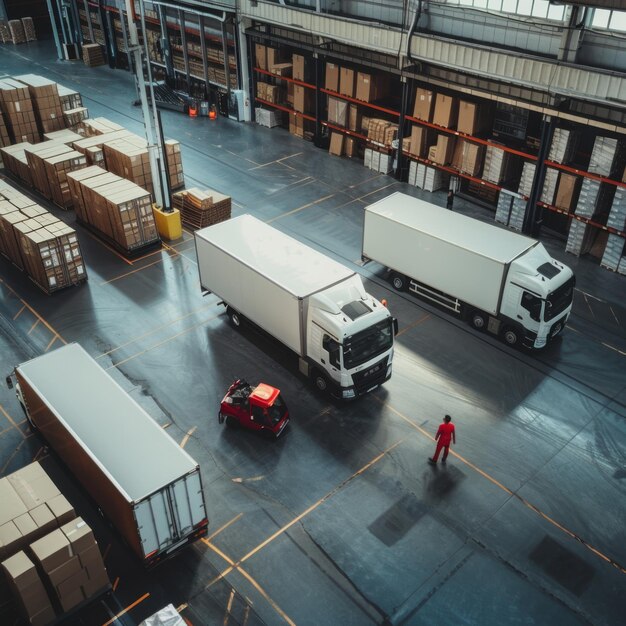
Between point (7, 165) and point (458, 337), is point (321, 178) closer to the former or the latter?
point (458, 337)

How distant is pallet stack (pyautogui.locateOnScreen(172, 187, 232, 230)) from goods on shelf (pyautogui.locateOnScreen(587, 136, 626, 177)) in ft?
42.8

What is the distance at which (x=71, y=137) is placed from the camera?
2755cm

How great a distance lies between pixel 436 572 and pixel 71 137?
23.8 m

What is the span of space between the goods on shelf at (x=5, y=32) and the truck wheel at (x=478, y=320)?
4619 centimetres

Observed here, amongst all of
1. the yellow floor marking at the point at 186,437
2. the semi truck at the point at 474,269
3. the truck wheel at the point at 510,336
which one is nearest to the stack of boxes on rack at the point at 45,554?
the yellow floor marking at the point at 186,437

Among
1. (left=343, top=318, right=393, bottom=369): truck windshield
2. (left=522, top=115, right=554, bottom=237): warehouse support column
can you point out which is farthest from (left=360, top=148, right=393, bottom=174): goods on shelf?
(left=343, top=318, right=393, bottom=369): truck windshield

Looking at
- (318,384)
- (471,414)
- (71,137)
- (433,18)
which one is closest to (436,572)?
(471,414)

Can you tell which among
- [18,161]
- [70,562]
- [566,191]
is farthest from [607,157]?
[18,161]

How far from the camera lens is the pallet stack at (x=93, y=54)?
143 feet

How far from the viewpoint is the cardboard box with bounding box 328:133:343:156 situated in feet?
98.7

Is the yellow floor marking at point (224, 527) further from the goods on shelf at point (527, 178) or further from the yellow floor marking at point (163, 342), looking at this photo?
the goods on shelf at point (527, 178)

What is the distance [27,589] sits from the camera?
10289 millimetres

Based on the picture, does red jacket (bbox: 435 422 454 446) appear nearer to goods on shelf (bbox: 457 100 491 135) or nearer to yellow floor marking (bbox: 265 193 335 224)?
yellow floor marking (bbox: 265 193 335 224)

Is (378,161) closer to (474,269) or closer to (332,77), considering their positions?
(332,77)
